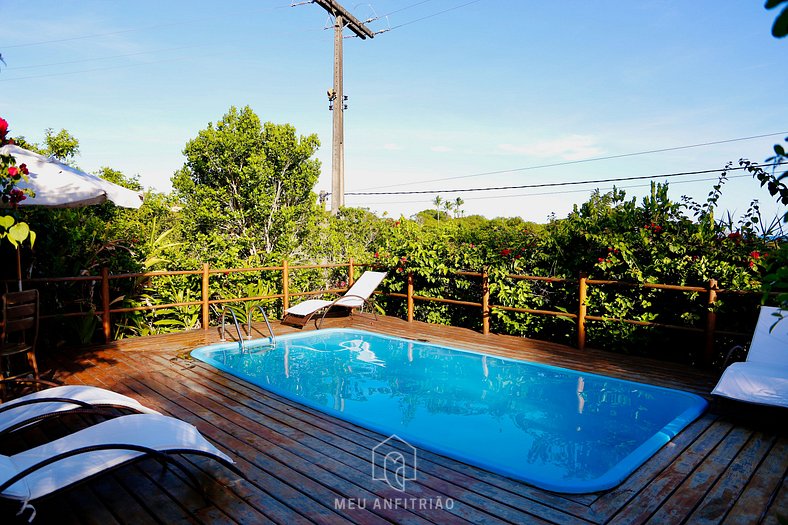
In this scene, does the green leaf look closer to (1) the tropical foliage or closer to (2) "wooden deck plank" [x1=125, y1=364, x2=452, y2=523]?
(2) "wooden deck plank" [x1=125, y1=364, x2=452, y2=523]

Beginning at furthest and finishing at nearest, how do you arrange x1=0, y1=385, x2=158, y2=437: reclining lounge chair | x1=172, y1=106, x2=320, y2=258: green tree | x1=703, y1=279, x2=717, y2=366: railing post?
x1=172, y1=106, x2=320, y2=258: green tree
x1=703, y1=279, x2=717, y2=366: railing post
x1=0, y1=385, x2=158, y2=437: reclining lounge chair

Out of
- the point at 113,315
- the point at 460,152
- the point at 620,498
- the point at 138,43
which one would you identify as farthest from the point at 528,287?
the point at 460,152

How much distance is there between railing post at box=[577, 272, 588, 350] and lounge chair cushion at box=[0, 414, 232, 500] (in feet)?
15.4

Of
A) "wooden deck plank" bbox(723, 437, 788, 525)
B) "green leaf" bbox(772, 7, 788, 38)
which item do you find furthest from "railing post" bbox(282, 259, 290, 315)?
"green leaf" bbox(772, 7, 788, 38)

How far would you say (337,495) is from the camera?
2629mm

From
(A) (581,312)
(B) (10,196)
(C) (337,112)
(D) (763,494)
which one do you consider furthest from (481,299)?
(C) (337,112)

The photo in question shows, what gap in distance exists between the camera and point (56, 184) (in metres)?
4.38

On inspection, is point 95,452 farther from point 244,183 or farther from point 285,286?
point 244,183

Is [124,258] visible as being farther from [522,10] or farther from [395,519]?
[522,10]

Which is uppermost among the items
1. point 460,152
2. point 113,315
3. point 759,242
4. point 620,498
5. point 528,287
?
point 460,152

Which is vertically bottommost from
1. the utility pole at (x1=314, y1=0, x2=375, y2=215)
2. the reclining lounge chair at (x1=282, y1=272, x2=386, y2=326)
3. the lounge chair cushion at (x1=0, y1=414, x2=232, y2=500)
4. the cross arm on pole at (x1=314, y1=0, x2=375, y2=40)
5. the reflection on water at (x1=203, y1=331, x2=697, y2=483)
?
the reflection on water at (x1=203, y1=331, x2=697, y2=483)

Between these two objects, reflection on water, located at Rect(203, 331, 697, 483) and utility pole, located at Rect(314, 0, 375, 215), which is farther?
utility pole, located at Rect(314, 0, 375, 215)

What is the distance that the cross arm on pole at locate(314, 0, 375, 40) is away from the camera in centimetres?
1317

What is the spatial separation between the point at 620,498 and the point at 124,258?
6758mm
